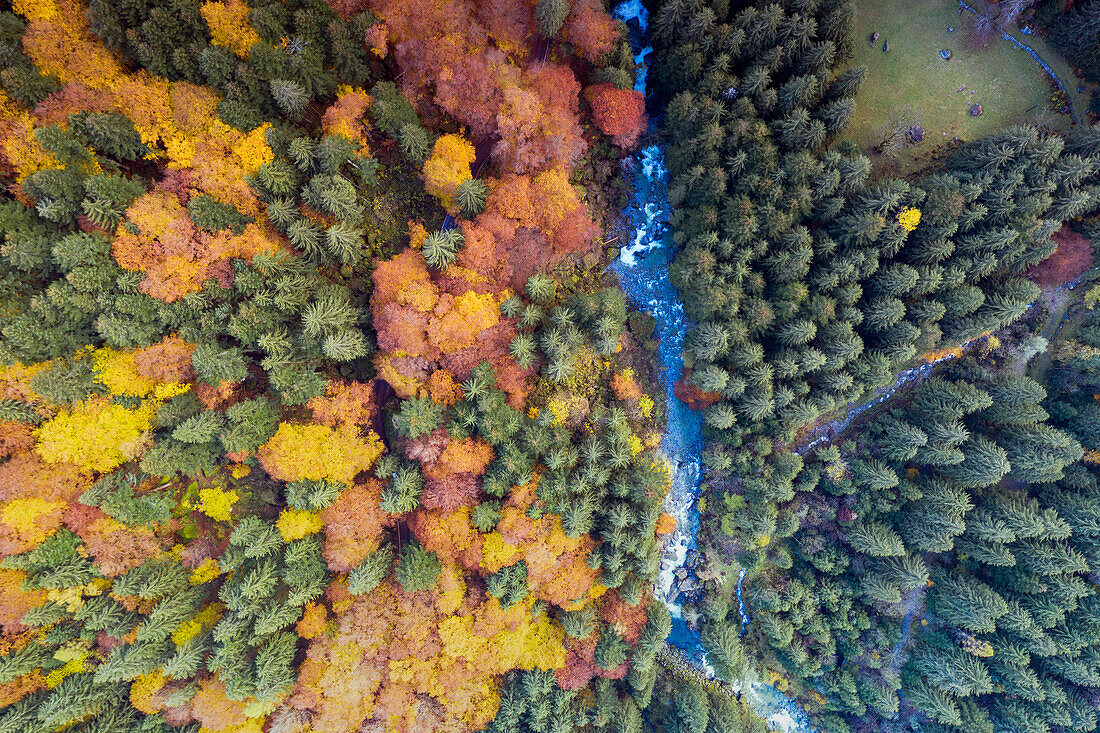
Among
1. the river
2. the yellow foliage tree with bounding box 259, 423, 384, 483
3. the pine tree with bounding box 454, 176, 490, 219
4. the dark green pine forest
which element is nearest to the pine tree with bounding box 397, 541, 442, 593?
the yellow foliage tree with bounding box 259, 423, 384, 483

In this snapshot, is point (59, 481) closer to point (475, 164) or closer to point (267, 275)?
point (267, 275)

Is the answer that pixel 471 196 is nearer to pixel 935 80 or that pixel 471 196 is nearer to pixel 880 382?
pixel 880 382

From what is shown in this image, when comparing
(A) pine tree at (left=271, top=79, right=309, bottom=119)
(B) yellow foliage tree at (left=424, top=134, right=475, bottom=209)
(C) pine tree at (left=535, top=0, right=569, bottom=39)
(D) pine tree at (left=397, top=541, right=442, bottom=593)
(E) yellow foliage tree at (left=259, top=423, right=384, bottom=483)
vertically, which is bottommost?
(D) pine tree at (left=397, top=541, right=442, bottom=593)

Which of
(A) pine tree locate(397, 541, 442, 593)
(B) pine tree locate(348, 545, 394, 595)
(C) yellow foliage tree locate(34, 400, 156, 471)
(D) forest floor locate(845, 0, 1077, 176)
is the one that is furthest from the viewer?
(D) forest floor locate(845, 0, 1077, 176)

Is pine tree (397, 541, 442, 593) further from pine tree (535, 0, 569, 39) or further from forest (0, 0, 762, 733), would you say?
pine tree (535, 0, 569, 39)

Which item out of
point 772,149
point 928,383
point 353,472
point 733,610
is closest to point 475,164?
point 772,149

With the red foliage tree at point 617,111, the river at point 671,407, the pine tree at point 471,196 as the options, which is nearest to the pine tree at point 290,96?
the pine tree at point 471,196

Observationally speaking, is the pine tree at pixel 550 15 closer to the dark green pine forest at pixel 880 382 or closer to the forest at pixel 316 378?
the forest at pixel 316 378

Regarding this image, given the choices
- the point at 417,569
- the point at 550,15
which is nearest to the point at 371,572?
the point at 417,569
